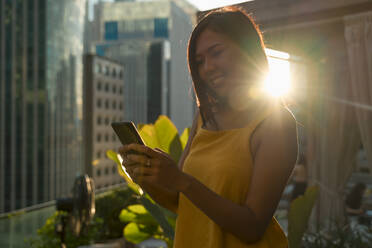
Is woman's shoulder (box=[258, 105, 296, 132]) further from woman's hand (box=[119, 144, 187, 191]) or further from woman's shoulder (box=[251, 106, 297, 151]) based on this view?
woman's hand (box=[119, 144, 187, 191])

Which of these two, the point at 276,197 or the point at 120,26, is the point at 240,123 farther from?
the point at 120,26

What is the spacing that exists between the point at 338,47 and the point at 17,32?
68.7m

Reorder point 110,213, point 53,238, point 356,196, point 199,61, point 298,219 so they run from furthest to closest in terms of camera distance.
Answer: point 356,196
point 110,213
point 53,238
point 298,219
point 199,61

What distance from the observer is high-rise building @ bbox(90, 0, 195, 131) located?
10462 cm

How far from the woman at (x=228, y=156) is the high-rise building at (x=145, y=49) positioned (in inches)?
3763

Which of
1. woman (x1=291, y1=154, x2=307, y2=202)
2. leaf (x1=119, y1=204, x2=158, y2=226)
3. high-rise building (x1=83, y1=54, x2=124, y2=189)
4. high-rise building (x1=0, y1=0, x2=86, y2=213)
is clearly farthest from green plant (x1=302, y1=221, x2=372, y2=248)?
high-rise building (x1=83, y1=54, x2=124, y2=189)

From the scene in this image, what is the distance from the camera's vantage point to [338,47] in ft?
19.7

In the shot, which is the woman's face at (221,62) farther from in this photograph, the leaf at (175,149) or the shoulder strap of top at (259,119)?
the leaf at (175,149)

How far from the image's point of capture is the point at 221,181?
0.98 metres

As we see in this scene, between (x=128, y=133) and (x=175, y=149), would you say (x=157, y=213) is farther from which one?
(x=128, y=133)

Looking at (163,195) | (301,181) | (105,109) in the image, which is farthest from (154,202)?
(105,109)

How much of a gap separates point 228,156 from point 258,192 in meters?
0.13

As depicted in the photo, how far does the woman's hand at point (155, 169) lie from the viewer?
86 cm

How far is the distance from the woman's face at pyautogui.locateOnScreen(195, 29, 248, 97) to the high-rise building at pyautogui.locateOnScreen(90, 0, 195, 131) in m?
95.6
